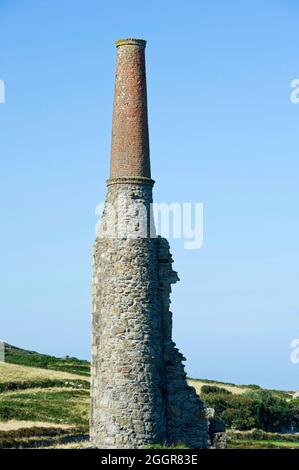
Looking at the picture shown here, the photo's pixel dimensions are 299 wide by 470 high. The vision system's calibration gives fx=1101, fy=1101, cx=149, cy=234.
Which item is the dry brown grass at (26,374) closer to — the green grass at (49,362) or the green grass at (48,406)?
the green grass at (49,362)

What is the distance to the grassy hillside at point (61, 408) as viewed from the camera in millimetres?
47844

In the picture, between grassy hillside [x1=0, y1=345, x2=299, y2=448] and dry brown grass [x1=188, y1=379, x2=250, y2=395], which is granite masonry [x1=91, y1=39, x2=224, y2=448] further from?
dry brown grass [x1=188, y1=379, x2=250, y2=395]

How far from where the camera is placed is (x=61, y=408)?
189 feet

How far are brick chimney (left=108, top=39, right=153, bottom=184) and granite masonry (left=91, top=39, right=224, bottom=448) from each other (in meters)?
0.03

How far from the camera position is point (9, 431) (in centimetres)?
4775

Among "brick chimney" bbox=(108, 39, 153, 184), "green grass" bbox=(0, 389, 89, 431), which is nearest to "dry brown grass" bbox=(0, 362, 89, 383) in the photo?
"green grass" bbox=(0, 389, 89, 431)

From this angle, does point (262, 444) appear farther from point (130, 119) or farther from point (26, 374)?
point (26, 374)

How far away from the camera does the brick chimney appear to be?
3619 centimetres

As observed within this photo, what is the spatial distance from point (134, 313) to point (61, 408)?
925 inches

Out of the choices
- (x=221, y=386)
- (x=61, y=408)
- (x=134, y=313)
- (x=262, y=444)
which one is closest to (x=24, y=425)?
(x=61, y=408)

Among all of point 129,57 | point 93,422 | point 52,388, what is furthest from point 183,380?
point 52,388

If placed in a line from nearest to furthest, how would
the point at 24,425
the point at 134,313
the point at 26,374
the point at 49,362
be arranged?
the point at 134,313, the point at 24,425, the point at 26,374, the point at 49,362

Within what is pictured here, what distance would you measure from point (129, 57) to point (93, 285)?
7.68 metres
